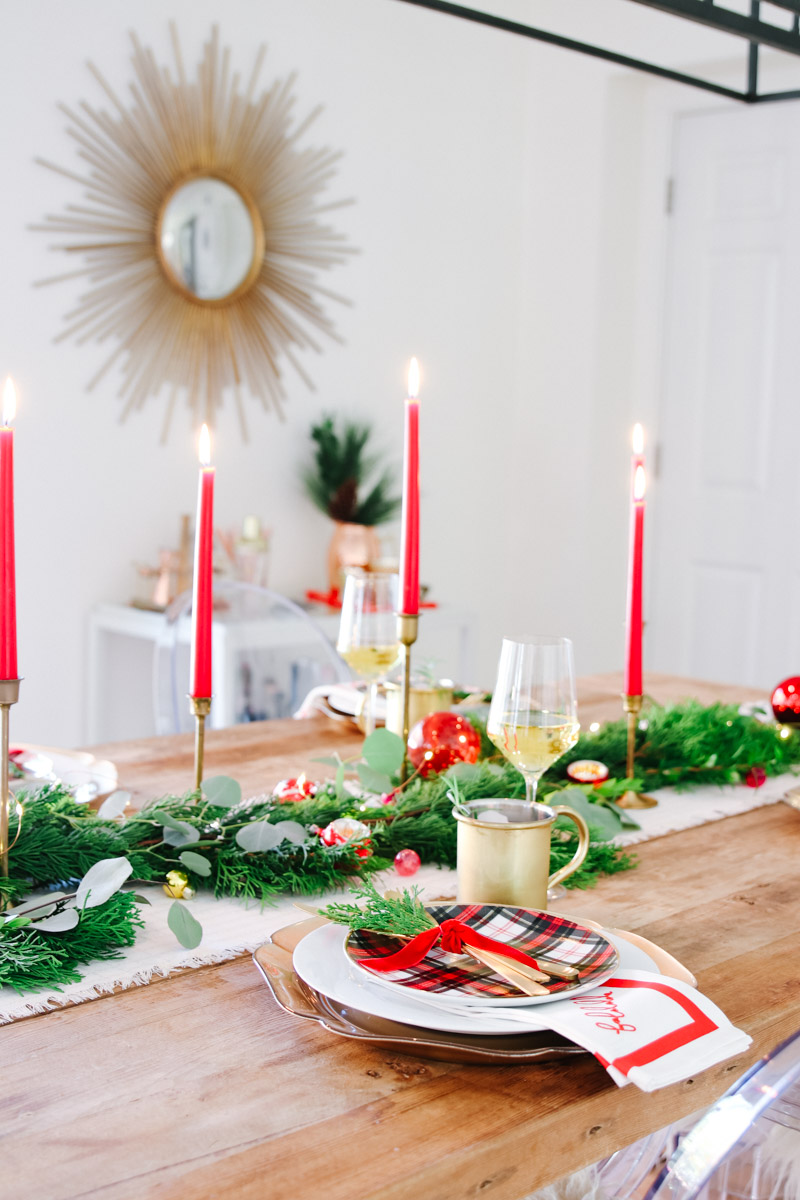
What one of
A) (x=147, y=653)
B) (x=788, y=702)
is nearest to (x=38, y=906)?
(x=788, y=702)

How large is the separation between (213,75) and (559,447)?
1429 mm

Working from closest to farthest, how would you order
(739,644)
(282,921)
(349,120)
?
(282,921) → (349,120) → (739,644)

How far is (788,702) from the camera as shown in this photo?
148cm

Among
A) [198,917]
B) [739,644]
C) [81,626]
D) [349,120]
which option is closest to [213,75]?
[349,120]

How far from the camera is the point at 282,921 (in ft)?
3.13

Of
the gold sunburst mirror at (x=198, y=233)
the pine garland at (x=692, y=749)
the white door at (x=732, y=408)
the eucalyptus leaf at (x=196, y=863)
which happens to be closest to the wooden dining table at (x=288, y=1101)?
the eucalyptus leaf at (x=196, y=863)

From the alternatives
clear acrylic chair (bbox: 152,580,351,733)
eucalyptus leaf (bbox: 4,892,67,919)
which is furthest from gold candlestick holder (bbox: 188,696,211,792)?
clear acrylic chair (bbox: 152,580,351,733)

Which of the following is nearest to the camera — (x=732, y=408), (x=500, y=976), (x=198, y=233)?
(x=500, y=976)

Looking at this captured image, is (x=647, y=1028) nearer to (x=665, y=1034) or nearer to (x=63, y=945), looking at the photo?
(x=665, y=1034)

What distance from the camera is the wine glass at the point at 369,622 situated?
1353 millimetres

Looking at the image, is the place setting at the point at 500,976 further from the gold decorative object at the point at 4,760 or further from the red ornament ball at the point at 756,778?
the red ornament ball at the point at 756,778

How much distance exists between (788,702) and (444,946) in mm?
824

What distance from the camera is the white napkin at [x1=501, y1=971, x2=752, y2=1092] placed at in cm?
68

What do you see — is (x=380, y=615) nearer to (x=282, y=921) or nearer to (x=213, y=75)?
(x=282, y=921)
